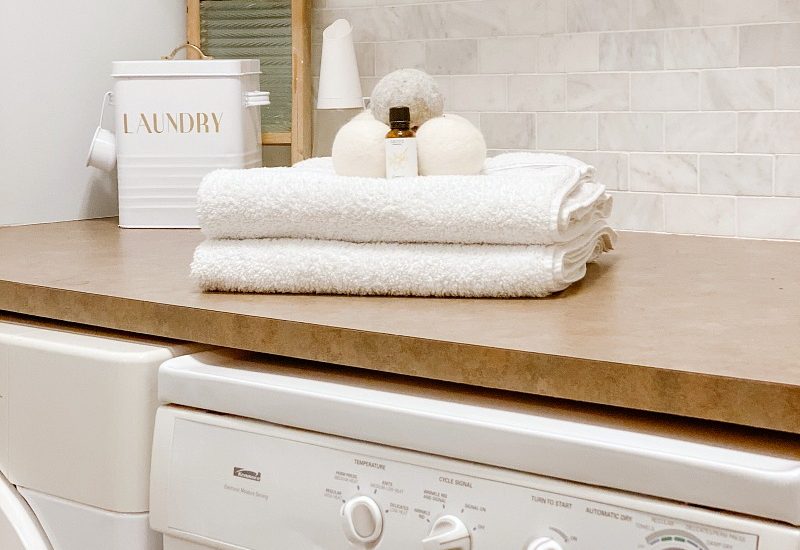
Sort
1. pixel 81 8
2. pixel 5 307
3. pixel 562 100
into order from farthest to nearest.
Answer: pixel 81 8 → pixel 562 100 → pixel 5 307

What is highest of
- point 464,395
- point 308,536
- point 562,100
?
point 562,100

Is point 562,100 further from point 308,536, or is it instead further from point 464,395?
point 308,536

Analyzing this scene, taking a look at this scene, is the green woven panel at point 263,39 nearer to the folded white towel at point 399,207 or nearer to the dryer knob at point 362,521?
the folded white towel at point 399,207

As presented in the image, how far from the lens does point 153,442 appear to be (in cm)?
104

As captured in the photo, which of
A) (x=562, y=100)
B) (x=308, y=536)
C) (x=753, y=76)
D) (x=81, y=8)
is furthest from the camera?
(x=81, y=8)

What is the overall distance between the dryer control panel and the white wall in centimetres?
81

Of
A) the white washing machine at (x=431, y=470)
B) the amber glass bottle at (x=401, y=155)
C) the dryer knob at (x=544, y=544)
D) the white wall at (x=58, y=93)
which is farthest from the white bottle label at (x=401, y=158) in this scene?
the white wall at (x=58, y=93)

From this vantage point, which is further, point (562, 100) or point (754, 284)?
point (562, 100)

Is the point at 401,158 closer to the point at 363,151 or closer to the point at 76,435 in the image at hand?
the point at 363,151

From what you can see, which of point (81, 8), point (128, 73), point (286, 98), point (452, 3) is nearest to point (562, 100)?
point (452, 3)

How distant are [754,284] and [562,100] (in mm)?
564

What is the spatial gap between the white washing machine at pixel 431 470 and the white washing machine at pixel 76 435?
0.15 ft

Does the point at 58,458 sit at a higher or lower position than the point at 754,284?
lower

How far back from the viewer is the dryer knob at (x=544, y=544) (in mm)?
787
